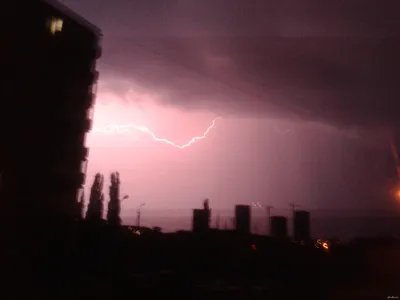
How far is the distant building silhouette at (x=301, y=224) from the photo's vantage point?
3506 centimetres

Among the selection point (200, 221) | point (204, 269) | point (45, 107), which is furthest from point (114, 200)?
point (45, 107)

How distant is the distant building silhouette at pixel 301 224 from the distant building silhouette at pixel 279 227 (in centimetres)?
134

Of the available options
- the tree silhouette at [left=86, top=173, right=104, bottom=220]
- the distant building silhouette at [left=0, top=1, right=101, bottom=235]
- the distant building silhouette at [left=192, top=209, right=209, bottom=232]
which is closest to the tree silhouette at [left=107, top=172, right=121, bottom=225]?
the tree silhouette at [left=86, top=173, right=104, bottom=220]

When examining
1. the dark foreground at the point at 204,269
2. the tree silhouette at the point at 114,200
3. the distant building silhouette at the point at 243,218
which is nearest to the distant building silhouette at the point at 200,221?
the dark foreground at the point at 204,269

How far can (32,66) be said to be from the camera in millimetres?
18375

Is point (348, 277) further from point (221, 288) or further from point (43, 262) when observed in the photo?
point (43, 262)

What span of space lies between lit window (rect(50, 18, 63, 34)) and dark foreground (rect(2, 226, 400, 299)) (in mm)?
12193

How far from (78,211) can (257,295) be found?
11.7 metres

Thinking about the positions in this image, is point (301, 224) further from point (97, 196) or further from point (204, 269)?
point (97, 196)

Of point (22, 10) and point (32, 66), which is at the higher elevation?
point (22, 10)

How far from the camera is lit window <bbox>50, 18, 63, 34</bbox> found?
19219 mm

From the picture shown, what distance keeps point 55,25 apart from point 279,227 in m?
26.6

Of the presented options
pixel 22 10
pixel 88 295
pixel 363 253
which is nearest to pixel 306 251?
pixel 363 253

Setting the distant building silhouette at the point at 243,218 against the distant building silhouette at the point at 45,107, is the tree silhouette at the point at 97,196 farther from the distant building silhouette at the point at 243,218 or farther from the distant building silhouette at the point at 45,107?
the distant building silhouette at the point at 45,107
